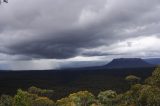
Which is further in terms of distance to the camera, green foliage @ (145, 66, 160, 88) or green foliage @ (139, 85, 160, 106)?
green foliage @ (145, 66, 160, 88)

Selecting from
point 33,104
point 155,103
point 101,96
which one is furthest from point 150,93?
point 101,96

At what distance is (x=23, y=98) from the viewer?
9362cm

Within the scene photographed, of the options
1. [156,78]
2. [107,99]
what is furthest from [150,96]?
[107,99]

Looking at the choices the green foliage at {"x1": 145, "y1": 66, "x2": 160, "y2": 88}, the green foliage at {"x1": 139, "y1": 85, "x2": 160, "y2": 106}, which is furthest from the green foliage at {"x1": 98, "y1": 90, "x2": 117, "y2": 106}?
the green foliage at {"x1": 139, "y1": 85, "x2": 160, "y2": 106}

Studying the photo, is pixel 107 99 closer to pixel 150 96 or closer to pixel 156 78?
pixel 156 78

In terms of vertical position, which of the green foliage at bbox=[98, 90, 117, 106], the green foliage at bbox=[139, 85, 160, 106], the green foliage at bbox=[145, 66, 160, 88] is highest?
the green foliage at bbox=[145, 66, 160, 88]

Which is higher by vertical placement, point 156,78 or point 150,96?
point 156,78

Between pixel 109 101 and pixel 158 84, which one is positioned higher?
pixel 158 84

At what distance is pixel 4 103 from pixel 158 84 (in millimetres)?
62743

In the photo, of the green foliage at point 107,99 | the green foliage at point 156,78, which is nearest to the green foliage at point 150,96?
the green foliage at point 156,78

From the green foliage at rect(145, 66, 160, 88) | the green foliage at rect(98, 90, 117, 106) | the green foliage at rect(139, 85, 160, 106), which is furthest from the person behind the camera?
the green foliage at rect(98, 90, 117, 106)

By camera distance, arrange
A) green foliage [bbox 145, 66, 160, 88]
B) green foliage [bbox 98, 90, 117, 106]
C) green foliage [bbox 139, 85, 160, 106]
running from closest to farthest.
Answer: green foliage [bbox 139, 85, 160, 106] → green foliage [bbox 145, 66, 160, 88] → green foliage [bbox 98, 90, 117, 106]

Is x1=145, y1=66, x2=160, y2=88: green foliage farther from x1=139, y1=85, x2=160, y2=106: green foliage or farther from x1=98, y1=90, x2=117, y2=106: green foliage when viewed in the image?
x1=98, y1=90, x2=117, y2=106: green foliage

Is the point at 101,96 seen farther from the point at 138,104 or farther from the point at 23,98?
the point at 138,104
